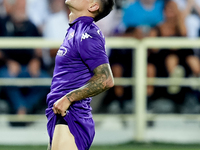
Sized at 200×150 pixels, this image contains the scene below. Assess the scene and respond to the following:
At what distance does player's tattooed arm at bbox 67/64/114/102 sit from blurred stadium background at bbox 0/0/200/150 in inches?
140

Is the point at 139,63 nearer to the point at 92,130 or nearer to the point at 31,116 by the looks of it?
the point at 31,116

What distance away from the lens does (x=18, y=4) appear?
24.2 feet

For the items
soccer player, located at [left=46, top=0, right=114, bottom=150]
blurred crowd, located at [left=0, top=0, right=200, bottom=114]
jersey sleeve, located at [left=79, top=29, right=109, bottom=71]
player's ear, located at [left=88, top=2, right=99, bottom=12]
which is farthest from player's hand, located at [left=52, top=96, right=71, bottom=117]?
blurred crowd, located at [left=0, top=0, right=200, bottom=114]

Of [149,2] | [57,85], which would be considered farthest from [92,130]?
[149,2]

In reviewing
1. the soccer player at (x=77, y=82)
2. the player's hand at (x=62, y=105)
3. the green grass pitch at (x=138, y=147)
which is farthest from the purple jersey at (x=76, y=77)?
the green grass pitch at (x=138, y=147)

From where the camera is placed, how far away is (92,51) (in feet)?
10.5

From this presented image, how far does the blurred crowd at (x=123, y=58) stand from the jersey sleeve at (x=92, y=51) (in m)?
3.93

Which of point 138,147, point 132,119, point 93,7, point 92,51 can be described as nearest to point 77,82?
point 92,51

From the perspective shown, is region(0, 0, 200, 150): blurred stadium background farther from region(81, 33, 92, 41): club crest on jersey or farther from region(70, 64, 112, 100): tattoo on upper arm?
region(81, 33, 92, 41): club crest on jersey

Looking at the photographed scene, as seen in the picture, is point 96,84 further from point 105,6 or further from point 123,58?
point 123,58

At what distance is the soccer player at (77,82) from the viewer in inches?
126

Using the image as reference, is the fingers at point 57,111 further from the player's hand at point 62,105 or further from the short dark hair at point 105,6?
the short dark hair at point 105,6

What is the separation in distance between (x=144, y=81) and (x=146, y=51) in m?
0.48

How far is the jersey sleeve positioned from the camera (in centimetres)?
319
